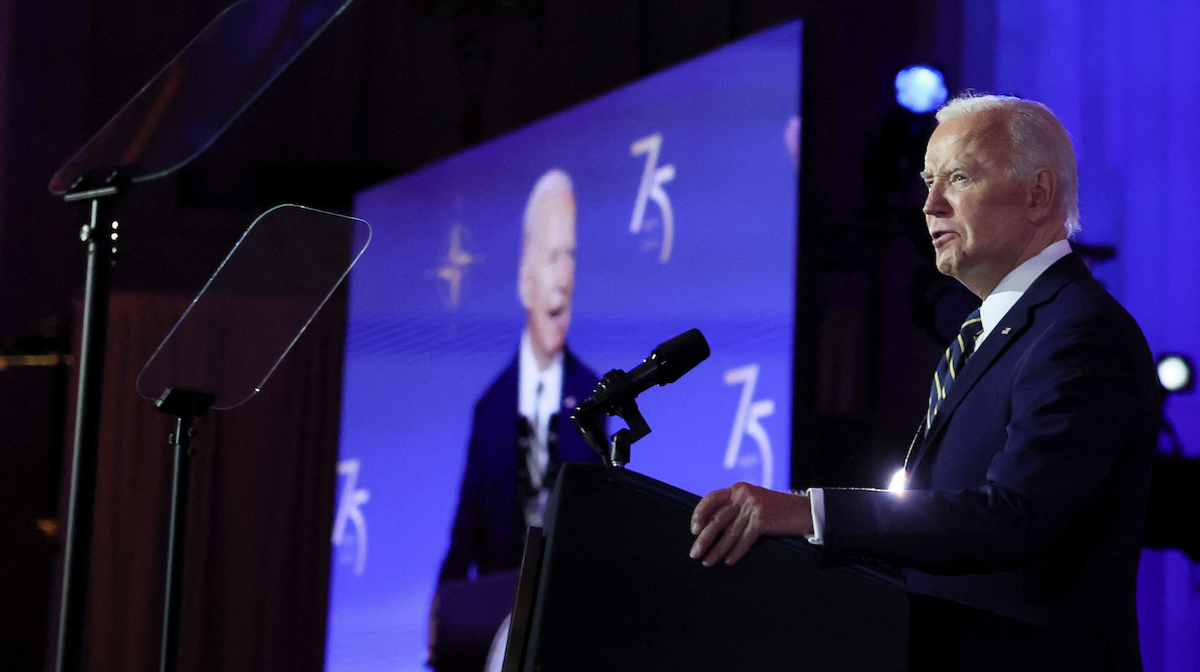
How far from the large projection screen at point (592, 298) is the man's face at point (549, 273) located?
0.06 metres

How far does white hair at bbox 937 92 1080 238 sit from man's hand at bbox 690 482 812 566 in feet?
2.13

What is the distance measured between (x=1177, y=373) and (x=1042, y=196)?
7.91 ft

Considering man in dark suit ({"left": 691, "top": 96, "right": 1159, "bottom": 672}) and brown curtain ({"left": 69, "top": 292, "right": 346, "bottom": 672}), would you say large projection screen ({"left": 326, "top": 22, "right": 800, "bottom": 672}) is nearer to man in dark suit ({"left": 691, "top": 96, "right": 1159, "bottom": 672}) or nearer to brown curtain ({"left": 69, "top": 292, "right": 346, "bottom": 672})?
brown curtain ({"left": 69, "top": 292, "right": 346, "bottom": 672})

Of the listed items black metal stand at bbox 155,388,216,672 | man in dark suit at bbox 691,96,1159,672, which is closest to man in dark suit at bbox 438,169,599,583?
black metal stand at bbox 155,388,216,672

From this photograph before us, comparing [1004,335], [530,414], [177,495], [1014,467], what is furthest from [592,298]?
[1014,467]

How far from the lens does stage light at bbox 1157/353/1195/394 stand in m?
3.41

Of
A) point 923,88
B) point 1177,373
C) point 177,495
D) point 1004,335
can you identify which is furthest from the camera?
point 923,88

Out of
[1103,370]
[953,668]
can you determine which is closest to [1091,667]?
[953,668]

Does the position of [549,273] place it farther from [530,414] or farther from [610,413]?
[610,413]

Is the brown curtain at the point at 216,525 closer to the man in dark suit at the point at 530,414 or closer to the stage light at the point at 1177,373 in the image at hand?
the man in dark suit at the point at 530,414

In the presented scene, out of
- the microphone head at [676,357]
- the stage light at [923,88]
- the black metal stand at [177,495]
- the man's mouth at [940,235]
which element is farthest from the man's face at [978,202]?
the stage light at [923,88]

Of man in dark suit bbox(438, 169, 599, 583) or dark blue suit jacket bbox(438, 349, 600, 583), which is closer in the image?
man in dark suit bbox(438, 169, 599, 583)

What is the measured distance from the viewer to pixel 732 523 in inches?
42.3

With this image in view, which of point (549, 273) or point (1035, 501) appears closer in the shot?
A: point (1035, 501)
